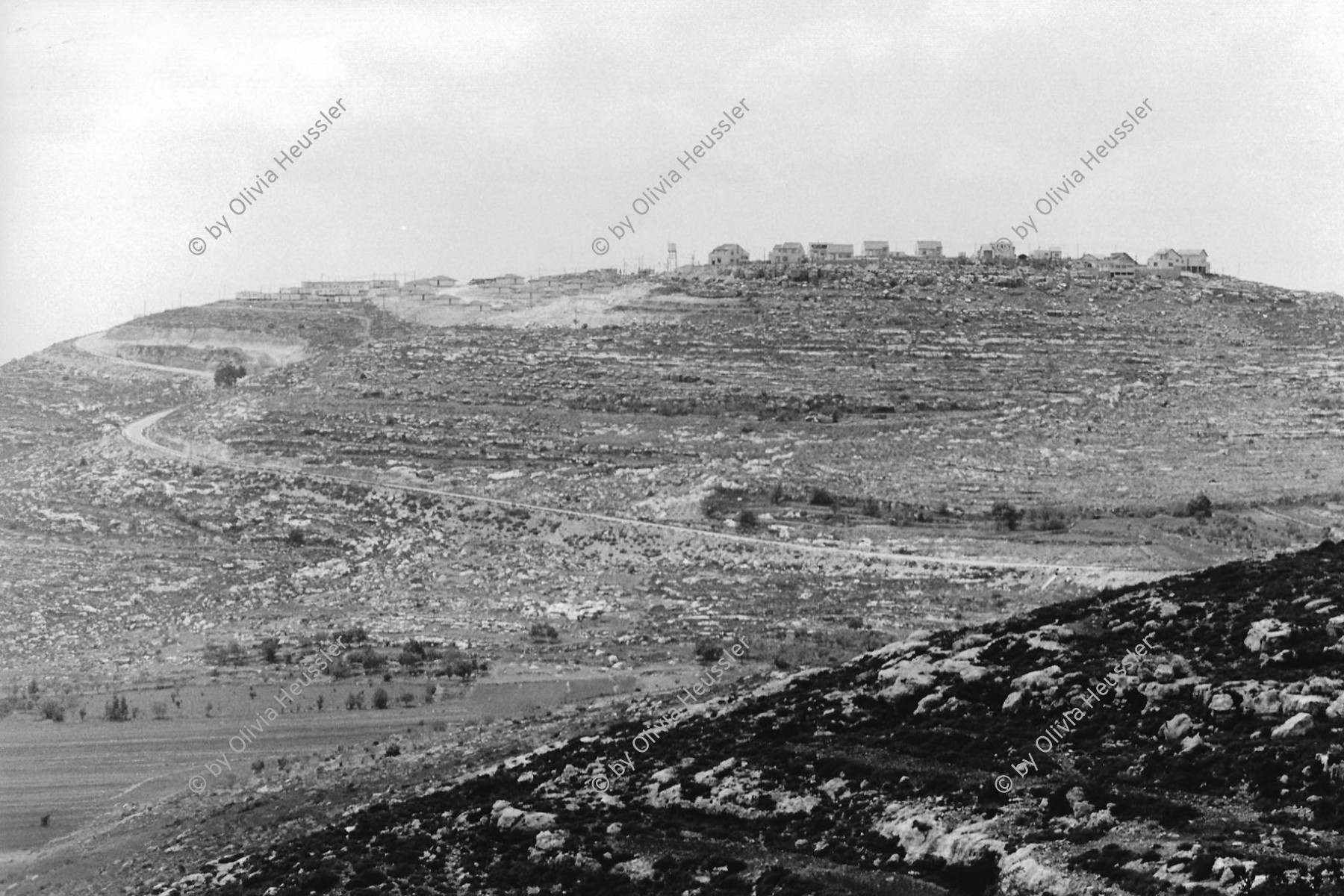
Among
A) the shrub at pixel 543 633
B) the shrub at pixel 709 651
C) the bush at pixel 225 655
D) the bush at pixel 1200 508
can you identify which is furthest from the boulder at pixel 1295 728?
the bush at pixel 1200 508

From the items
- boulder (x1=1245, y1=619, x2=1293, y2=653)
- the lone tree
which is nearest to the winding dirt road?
boulder (x1=1245, y1=619, x2=1293, y2=653)

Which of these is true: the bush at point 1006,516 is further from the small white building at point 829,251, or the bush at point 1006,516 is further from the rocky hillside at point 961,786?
the small white building at point 829,251

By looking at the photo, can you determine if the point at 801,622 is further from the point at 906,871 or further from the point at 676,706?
the point at 906,871

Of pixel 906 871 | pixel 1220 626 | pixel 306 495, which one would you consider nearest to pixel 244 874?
pixel 906 871

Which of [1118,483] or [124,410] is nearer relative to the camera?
[1118,483]

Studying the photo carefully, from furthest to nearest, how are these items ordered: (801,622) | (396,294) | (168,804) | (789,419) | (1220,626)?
(396,294), (789,419), (801,622), (168,804), (1220,626)

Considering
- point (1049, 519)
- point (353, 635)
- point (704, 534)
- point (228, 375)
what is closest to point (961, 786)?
point (353, 635)

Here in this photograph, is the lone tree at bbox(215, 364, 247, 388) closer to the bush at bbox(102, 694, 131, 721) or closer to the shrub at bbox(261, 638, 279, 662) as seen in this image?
the shrub at bbox(261, 638, 279, 662)
